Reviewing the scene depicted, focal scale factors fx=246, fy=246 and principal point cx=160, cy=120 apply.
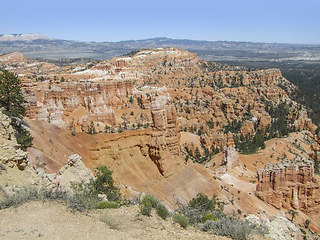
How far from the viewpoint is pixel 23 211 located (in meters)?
7.44

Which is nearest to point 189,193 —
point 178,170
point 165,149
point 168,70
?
point 178,170

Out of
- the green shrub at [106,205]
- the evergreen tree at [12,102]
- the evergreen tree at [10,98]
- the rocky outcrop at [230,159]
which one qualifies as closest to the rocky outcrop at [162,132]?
the rocky outcrop at [230,159]

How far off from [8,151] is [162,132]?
13.2m

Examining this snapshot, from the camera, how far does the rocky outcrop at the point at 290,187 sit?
76.9 ft

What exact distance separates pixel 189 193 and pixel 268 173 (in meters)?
8.98

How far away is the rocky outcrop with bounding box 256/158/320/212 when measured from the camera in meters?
23.4

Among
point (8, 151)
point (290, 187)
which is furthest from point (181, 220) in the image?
point (290, 187)

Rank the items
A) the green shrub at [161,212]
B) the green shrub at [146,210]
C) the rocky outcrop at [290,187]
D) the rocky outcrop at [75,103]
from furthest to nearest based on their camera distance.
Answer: the rocky outcrop at [75,103] < the rocky outcrop at [290,187] < the green shrub at [161,212] < the green shrub at [146,210]

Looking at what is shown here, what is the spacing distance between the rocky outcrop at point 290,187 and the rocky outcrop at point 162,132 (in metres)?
9.17

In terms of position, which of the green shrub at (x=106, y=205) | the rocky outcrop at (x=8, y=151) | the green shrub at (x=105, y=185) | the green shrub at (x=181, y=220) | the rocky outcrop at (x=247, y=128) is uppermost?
the rocky outcrop at (x=8, y=151)

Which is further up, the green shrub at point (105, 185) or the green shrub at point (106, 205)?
the green shrub at point (106, 205)

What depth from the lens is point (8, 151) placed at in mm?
9898

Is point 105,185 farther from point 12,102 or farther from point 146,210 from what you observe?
point 12,102

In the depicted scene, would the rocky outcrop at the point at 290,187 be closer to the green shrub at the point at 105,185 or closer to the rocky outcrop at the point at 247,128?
the green shrub at the point at 105,185
